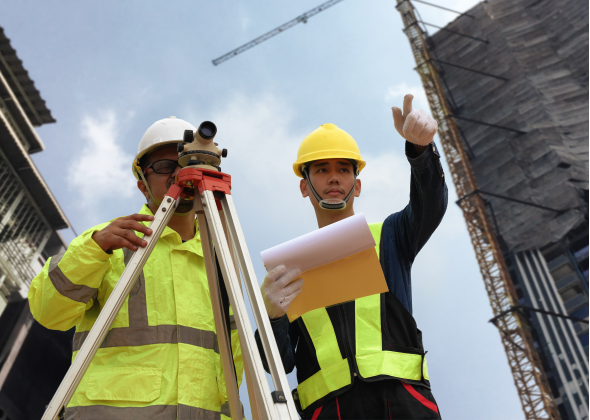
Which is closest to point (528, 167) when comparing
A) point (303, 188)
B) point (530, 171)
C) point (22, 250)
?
point (530, 171)

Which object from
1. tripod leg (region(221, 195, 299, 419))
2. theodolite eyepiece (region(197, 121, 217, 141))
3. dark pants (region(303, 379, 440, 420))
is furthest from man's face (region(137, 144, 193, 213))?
dark pants (region(303, 379, 440, 420))

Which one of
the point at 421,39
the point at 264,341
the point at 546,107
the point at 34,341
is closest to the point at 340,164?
the point at 264,341

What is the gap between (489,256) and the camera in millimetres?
27859

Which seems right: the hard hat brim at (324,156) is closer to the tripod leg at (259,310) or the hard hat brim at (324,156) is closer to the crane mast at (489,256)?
the tripod leg at (259,310)

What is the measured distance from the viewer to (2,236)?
12188mm

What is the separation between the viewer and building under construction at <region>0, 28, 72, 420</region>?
10875 mm

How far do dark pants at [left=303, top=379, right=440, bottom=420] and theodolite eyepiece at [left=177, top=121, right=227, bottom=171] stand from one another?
1.13m

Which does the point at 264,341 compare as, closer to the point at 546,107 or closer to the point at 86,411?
the point at 86,411

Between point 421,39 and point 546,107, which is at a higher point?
point 421,39

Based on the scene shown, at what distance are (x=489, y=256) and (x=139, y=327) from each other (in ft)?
91.0

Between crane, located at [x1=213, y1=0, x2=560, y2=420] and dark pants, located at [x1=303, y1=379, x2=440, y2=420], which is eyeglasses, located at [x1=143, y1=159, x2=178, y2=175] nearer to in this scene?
dark pants, located at [x1=303, y1=379, x2=440, y2=420]

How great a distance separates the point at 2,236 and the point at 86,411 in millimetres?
11648

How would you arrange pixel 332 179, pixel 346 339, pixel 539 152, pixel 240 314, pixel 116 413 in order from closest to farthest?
pixel 240 314 < pixel 116 413 < pixel 346 339 < pixel 332 179 < pixel 539 152

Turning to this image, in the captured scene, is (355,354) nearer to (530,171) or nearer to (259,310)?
(259,310)
